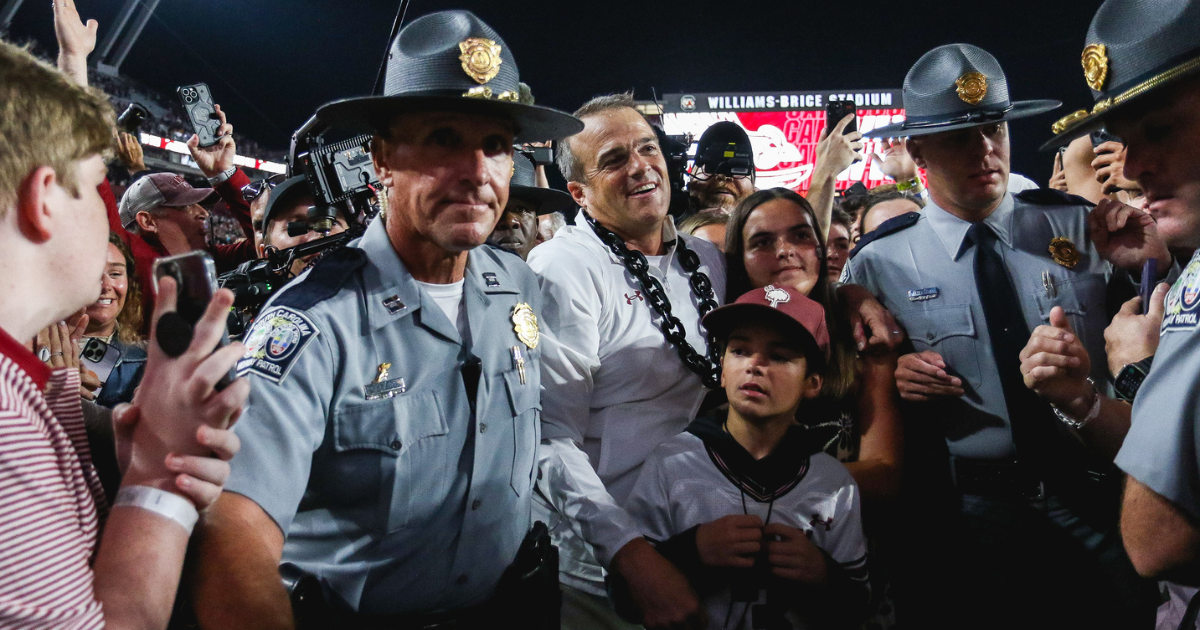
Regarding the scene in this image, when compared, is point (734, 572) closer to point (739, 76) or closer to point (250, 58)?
point (739, 76)

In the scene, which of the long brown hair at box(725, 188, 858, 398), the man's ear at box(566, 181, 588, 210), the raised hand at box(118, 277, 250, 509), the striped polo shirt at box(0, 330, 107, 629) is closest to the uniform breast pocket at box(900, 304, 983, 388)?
the long brown hair at box(725, 188, 858, 398)

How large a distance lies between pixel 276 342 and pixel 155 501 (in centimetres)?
→ 64

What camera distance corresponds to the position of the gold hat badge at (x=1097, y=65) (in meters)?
1.95

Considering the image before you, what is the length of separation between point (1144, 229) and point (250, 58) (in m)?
26.3

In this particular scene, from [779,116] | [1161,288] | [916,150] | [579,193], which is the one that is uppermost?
[779,116]

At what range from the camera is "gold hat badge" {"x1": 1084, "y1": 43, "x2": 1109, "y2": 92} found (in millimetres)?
1948

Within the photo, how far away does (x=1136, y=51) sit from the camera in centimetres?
186

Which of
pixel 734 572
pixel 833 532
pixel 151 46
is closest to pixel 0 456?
pixel 734 572

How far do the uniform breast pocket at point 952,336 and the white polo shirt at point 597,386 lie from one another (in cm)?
82

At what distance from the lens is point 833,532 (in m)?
2.44

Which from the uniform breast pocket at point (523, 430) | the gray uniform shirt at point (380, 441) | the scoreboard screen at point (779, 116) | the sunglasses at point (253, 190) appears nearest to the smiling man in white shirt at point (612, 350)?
the uniform breast pocket at point (523, 430)

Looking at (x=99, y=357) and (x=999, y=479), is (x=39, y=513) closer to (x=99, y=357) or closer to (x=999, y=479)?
(x=999, y=479)

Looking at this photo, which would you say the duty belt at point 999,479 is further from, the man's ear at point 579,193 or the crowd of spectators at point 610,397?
the man's ear at point 579,193

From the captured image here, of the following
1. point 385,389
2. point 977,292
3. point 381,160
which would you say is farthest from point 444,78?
point 977,292
